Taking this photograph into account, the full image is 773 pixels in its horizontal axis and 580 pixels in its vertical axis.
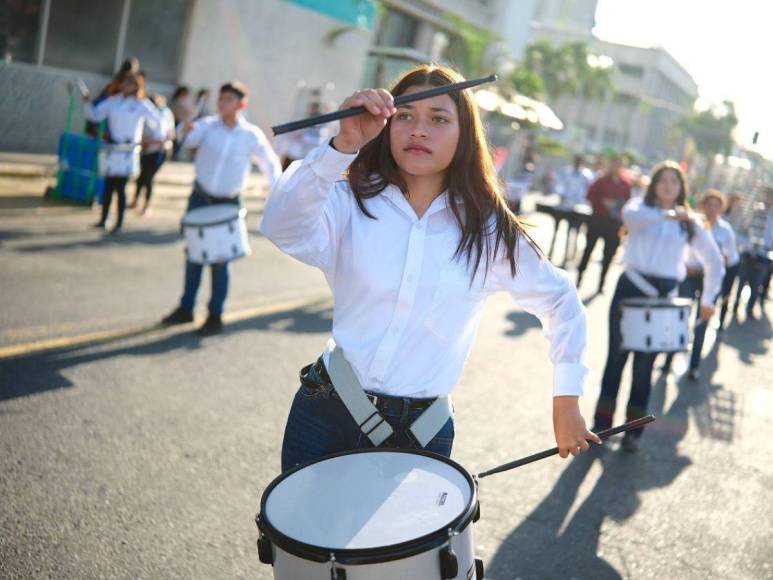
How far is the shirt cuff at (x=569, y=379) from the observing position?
283 centimetres

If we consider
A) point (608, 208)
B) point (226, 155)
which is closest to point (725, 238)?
point (608, 208)

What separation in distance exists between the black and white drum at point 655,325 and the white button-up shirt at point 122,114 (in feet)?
24.1

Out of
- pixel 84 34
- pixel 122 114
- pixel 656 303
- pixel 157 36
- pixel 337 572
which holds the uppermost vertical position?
pixel 157 36

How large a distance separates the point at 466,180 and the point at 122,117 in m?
9.42

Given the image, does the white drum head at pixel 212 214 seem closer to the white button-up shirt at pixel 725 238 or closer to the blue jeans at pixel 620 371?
the blue jeans at pixel 620 371

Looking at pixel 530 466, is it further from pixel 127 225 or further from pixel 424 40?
pixel 424 40

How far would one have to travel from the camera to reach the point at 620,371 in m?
6.62

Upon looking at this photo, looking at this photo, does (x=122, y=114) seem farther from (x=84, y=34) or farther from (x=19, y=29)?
(x=84, y=34)

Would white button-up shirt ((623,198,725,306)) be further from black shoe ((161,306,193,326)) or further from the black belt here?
the black belt

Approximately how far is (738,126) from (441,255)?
101m

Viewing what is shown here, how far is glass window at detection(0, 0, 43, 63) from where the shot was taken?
17.0 meters

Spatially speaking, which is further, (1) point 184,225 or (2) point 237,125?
(2) point 237,125

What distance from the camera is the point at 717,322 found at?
44.2 ft

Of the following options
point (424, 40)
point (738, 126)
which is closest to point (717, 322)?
point (424, 40)
